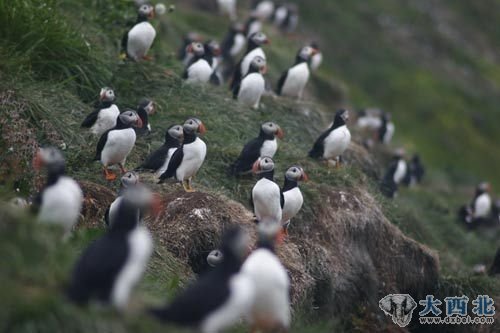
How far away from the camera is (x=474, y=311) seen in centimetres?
1142

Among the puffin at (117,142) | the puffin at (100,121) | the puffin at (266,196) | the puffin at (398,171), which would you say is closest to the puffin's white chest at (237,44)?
the puffin at (398,171)

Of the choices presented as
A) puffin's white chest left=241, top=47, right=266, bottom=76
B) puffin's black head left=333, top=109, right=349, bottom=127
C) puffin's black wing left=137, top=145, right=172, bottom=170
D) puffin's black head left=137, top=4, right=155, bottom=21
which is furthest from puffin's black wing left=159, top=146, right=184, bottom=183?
puffin's white chest left=241, top=47, right=266, bottom=76

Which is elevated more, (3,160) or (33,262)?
(33,262)

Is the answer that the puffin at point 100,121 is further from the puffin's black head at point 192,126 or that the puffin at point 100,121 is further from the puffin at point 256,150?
the puffin at point 256,150

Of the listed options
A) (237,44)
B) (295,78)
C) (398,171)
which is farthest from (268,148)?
(237,44)

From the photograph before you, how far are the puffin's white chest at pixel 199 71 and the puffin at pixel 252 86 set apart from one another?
50 centimetres

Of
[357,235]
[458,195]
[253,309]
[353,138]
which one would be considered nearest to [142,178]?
[357,235]

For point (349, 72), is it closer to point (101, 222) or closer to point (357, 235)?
point (357, 235)

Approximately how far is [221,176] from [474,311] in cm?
325

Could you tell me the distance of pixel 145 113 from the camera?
11641mm

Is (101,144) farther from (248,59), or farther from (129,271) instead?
(248,59)

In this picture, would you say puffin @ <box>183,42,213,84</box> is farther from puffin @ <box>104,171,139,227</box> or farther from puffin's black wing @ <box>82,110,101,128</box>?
puffin @ <box>104,171,139,227</box>

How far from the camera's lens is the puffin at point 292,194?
10234 mm

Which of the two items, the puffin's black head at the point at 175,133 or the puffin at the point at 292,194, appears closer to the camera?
the puffin at the point at 292,194
